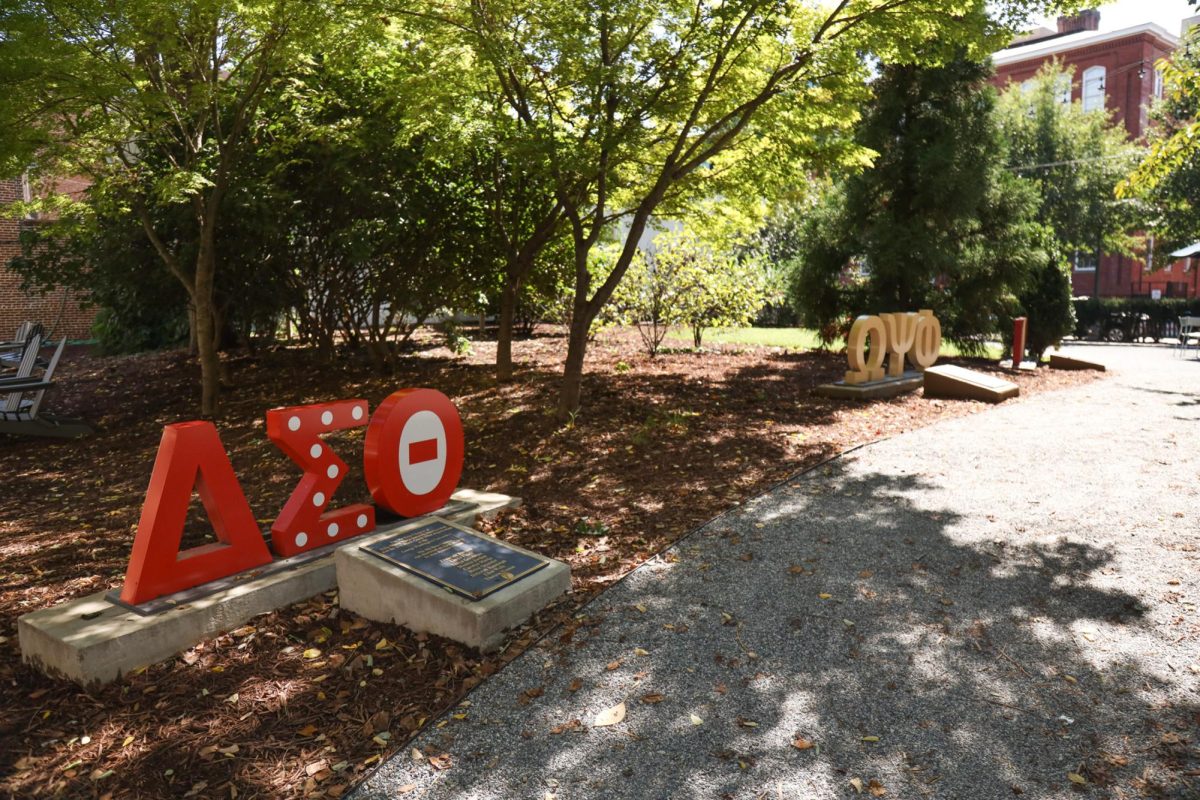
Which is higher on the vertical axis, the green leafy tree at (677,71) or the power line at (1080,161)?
the power line at (1080,161)

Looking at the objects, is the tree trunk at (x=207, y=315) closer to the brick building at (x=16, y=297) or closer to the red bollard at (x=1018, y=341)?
the brick building at (x=16, y=297)

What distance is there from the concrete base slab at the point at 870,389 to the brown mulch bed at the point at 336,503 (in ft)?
0.89

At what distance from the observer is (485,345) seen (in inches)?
648

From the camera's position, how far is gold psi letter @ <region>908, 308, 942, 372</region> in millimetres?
12977

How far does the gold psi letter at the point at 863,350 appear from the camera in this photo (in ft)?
37.1

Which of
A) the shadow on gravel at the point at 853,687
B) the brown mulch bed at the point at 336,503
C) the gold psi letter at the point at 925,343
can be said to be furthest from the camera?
the gold psi letter at the point at 925,343

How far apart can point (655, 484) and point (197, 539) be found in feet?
11.0

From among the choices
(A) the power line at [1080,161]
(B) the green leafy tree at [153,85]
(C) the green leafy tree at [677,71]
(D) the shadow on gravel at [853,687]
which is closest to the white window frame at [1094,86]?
(A) the power line at [1080,161]

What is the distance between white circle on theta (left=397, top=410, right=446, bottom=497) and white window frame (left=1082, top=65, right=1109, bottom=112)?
47.4 m

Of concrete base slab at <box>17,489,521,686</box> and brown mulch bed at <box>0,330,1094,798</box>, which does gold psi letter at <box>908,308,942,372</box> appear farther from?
concrete base slab at <box>17,489,521,686</box>

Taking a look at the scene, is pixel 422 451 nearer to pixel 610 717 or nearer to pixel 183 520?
pixel 183 520

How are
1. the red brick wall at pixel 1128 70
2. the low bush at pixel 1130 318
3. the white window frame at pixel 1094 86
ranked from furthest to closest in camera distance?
the white window frame at pixel 1094 86
the red brick wall at pixel 1128 70
the low bush at pixel 1130 318

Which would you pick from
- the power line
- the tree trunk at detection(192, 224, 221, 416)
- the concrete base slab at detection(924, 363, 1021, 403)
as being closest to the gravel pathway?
the concrete base slab at detection(924, 363, 1021, 403)

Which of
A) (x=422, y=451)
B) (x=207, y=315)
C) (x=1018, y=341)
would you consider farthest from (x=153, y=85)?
(x=1018, y=341)
